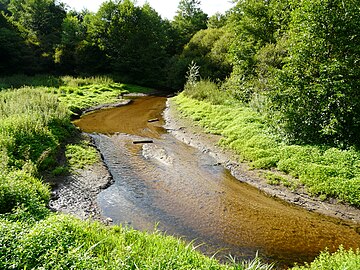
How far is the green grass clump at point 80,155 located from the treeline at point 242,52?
8.05 meters

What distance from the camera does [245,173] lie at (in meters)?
11.2

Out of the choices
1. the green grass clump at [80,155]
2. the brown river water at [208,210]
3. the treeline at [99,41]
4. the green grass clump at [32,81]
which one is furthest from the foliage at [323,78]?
the treeline at [99,41]

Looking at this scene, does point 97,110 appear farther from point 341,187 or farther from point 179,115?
point 341,187

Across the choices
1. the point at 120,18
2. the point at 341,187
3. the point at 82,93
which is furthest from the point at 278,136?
the point at 120,18

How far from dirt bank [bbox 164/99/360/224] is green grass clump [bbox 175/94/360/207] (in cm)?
29

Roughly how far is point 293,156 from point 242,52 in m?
10.6

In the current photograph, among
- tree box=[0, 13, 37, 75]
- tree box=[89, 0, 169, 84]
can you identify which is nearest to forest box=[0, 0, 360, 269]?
tree box=[0, 13, 37, 75]

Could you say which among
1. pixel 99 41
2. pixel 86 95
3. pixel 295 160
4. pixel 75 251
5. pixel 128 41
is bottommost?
pixel 86 95

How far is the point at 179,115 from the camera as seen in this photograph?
1964 centimetres

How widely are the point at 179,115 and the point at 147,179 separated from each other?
373 inches

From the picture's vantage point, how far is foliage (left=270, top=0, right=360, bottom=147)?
35.1 ft

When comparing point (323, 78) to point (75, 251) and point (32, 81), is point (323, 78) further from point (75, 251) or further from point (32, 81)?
point (32, 81)

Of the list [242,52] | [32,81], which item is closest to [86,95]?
[32,81]

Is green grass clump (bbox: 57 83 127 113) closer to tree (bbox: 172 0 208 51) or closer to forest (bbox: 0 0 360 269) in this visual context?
forest (bbox: 0 0 360 269)
